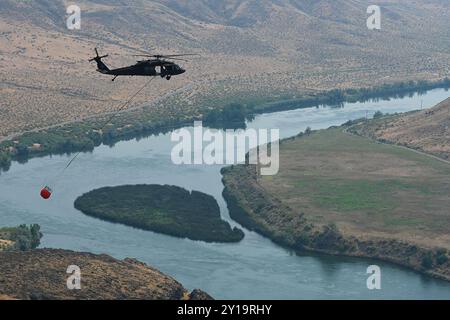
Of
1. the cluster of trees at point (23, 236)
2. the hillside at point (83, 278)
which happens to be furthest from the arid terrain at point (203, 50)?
the hillside at point (83, 278)

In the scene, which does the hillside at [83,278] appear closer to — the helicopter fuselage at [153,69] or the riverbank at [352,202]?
the helicopter fuselage at [153,69]

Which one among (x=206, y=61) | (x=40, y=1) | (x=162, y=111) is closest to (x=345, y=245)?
(x=162, y=111)

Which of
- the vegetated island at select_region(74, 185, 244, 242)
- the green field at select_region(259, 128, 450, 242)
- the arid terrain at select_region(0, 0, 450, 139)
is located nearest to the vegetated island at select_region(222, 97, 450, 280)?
the green field at select_region(259, 128, 450, 242)

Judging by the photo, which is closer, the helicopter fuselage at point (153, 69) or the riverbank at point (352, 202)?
the helicopter fuselage at point (153, 69)

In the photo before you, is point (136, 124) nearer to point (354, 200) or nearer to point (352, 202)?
point (354, 200)

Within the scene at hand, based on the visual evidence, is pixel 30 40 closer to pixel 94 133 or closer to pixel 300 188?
pixel 94 133

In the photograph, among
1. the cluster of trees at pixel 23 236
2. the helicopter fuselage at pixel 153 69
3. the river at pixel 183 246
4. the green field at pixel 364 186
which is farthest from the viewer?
the green field at pixel 364 186

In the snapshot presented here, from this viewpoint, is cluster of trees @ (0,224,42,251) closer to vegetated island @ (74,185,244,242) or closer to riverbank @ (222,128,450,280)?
vegetated island @ (74,185,244,242)

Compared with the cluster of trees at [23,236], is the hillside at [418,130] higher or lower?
higher
